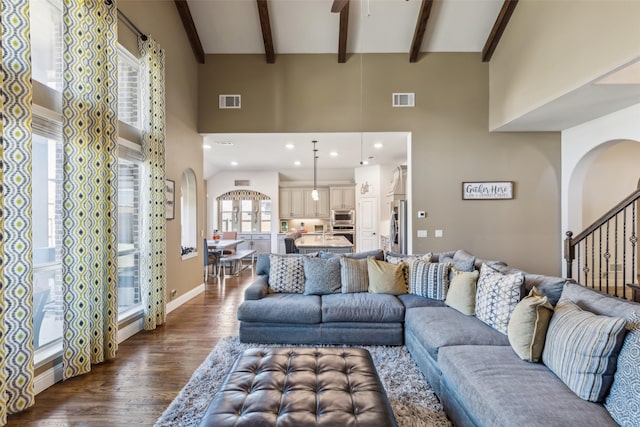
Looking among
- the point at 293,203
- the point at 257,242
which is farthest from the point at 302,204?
the point at 257,242

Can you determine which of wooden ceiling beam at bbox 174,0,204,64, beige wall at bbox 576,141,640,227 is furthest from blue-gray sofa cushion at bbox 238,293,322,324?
beige wall at bbox 576,141,640,227

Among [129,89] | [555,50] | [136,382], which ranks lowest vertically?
[136,382]

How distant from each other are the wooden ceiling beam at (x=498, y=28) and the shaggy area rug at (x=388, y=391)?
4.92 metres

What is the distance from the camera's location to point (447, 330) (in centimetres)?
243

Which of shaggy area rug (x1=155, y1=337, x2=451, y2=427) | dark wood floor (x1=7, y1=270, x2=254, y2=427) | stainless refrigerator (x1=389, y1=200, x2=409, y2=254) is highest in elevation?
stainless refrigerator (x1=389, y1=200, x2=409, y2=254)

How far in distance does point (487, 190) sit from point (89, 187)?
556 centimetres

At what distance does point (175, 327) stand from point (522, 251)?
550cm

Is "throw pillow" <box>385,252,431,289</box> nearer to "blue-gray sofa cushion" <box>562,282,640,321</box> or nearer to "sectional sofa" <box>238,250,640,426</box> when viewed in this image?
"sectional sofa" <box>238,250,640,426</box>

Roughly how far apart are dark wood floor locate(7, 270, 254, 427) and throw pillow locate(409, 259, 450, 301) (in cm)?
222

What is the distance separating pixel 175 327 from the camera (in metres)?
3.84

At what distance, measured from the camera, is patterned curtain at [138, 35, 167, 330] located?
377 centimetres

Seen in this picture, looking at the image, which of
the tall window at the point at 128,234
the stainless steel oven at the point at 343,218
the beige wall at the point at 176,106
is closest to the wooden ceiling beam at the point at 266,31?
the beige wall at the point at 176,106

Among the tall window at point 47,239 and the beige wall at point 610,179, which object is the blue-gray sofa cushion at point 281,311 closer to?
the tall window at point 47,239

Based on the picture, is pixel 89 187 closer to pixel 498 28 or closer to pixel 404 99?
pixel 404 99
